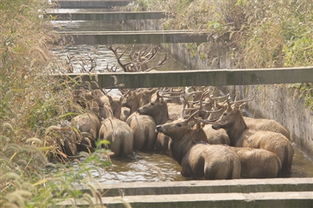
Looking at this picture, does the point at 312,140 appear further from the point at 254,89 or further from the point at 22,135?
the point at 22,135

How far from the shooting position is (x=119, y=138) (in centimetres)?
1128

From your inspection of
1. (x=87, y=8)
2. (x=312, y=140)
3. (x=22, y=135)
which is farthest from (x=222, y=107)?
(x=87, y=8)

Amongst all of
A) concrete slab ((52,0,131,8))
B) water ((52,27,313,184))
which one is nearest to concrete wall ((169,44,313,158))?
water ((52,27,313,184))

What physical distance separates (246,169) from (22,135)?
13.0 feet

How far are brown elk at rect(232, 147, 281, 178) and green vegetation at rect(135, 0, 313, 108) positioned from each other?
1948mm

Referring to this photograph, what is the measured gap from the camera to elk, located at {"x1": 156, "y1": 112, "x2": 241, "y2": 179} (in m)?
9.58

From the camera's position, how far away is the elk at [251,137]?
10203mm

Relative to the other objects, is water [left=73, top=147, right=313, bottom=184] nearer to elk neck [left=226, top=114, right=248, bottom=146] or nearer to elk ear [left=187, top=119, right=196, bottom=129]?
elk ear [left=187, top=119, right=196, bottom=129]

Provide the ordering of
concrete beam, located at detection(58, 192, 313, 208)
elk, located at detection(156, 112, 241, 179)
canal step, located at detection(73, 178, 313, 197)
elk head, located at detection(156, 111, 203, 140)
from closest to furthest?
1. concrete beam, located at detection(58, 192, 313, 208)
2. canal step, located at detection(73, 178, 313, 197)
3. elk, located at detection(156, 112, 241, 179)
4. elk head, located at detection(156, 111, 203, 140)

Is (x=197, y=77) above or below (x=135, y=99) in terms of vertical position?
above

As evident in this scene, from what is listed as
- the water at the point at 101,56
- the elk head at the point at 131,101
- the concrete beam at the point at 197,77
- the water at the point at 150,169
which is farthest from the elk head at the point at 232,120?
the water at the point at 101,56

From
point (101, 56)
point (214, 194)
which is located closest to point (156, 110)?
point (214, 194)

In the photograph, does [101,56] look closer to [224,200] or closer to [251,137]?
[251,137]

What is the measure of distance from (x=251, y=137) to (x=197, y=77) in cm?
160
